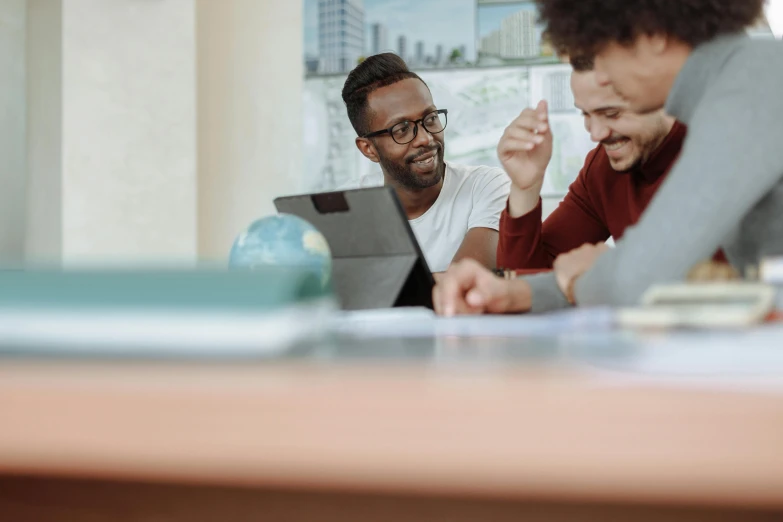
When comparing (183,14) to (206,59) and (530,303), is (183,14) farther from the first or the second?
(530,303)

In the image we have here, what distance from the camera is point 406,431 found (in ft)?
0.73

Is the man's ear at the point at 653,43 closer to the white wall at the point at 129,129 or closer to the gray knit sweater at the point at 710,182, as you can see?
the gray knit sweater at the point at 710,182

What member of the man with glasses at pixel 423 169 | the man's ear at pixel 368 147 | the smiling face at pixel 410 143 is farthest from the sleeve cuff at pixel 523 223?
the man's ear at pixel 368 147

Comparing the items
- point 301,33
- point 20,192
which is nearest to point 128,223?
point 20,192

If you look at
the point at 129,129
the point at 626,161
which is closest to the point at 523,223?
the point at 626,161

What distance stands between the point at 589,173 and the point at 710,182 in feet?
Result: 3.51

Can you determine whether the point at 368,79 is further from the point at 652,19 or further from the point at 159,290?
the point at 159,290

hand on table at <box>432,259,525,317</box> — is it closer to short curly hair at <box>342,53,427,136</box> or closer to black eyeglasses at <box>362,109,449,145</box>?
black eyeglasses at <box>362,109,449,145</box>

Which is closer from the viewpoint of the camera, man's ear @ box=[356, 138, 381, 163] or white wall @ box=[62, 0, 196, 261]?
man's ear @ box=[356, 138, 381, 163]

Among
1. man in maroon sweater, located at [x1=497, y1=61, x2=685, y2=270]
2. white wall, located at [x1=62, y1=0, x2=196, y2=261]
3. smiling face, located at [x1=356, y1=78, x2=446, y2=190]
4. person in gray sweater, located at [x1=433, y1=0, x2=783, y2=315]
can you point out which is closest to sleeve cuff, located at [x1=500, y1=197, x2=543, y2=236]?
man in maroon sweater, located at [x1=497, y1=61, x2=685, y2=270]

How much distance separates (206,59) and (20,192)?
1032mm

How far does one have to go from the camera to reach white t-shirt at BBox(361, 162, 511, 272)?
2.47 meters

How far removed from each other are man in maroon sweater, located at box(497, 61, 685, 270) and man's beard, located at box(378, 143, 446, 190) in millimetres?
688

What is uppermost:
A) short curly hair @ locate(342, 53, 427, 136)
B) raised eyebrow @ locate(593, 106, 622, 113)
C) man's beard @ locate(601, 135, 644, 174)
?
short curly hair @ locate(342, 53, 427, 136)
